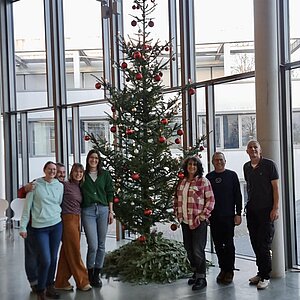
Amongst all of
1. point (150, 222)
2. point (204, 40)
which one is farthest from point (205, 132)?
point (150, 222)

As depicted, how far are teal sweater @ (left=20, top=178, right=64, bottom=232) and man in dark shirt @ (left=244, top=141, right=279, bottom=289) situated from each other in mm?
2123

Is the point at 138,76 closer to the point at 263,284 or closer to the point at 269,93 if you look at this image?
the point at 269,93

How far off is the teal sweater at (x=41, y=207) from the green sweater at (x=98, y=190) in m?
0.46

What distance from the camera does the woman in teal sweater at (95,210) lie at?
5.29 metres

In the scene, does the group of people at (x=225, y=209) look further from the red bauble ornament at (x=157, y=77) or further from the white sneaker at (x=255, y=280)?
the red bauble ornament at (x=157, y=77)

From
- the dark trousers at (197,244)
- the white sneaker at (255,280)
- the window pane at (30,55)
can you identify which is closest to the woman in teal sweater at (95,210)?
the dark trousers at (197,244)

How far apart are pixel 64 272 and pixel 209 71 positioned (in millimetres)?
3648

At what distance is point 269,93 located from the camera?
18.6 ft

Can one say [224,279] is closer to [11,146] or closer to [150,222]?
[150,222]

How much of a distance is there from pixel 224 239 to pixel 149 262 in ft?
3.24

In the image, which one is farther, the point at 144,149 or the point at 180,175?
the point at 144,149

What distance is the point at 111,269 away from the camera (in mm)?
6062

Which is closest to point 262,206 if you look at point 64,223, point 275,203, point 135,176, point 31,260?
point 275,203

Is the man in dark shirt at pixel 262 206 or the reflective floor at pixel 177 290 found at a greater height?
the man in dark shirt at pixel 262 206
